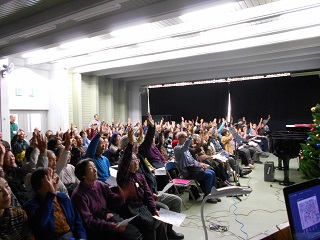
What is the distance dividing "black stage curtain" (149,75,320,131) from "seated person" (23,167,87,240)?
35.7ft

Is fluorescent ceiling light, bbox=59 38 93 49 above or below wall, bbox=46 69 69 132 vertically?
above

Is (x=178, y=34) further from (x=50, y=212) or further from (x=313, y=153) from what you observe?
(x=50, y=212)

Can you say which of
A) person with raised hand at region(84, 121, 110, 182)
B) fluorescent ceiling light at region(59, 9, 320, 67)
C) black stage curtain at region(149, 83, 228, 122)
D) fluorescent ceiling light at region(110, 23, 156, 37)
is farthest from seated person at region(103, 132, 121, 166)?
black stage curtain at region(149, 83, 228, 122)

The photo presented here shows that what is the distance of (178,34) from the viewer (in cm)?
567

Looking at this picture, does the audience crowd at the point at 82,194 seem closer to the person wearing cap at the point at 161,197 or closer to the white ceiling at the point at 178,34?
the person wearing cap at the point at 161,197

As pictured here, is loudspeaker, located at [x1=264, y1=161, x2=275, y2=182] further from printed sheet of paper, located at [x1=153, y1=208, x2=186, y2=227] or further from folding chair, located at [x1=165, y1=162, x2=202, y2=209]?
printed sheet of paper, located at [x1=153, y1=208, x2=186, y2=227]

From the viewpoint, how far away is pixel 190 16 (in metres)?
5.04

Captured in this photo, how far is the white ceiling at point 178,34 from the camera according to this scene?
14.9 ft

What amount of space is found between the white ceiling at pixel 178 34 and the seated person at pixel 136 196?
2.62 meters

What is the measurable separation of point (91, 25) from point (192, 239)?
4.39 m

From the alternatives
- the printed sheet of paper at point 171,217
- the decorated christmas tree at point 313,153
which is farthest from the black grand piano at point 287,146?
the printed sheet of paper at point 171,217

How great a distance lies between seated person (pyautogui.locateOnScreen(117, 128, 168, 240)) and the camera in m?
2.49

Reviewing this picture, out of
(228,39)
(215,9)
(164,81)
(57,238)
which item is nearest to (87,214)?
(57,238)

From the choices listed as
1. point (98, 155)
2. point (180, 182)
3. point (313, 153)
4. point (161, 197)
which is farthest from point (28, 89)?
point (313, 153)
